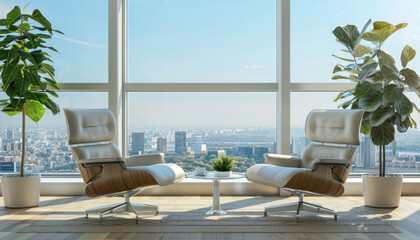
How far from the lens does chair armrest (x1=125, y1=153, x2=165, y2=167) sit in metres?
4.17

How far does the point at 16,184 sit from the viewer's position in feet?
14.2

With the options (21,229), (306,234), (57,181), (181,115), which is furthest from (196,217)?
(57,181)

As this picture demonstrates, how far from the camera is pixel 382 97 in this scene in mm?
4180

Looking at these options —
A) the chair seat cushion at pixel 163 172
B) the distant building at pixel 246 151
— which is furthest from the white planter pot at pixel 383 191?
the chair seat cushion at pixel 163 172

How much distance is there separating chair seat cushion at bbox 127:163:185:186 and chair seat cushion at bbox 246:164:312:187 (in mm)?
670

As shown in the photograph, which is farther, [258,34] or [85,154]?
[258,34]

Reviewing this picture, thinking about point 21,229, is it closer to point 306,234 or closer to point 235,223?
point 235,223

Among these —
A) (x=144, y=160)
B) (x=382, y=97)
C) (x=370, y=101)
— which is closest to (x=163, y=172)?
(x=144, y=160)

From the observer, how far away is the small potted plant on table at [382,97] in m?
4.12

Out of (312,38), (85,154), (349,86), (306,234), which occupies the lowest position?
(306,234)

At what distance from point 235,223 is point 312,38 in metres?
2.76

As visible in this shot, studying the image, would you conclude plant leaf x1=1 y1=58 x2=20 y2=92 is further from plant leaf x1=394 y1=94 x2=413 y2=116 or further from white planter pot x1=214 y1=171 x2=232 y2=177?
plant leaf x1=394 y1=94 x2=413 y2=116

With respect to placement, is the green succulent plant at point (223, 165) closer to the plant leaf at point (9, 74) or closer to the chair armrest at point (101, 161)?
the chair armrest at point (101, 161)

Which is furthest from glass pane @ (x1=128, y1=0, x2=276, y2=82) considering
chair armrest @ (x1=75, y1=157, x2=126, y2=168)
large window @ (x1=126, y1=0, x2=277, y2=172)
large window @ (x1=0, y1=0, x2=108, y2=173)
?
chair armrest @ (x1=75, y1=157, x2=126, y2=168)
